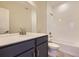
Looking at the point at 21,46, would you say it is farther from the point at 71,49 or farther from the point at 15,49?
the point at 71,49

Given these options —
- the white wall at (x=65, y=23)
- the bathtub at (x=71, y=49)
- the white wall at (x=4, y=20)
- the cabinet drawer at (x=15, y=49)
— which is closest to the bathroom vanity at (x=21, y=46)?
the cabinet drawer at (x=15, y=49)

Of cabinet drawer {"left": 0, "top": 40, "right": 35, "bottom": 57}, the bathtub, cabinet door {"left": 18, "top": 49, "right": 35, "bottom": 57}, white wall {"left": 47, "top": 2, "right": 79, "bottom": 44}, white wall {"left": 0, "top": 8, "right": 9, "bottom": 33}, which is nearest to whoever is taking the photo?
cabinet drawer {"left": 0, "top": 40, "right": 35, "bottom": 57}

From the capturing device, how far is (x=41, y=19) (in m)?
3.63

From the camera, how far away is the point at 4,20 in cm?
205

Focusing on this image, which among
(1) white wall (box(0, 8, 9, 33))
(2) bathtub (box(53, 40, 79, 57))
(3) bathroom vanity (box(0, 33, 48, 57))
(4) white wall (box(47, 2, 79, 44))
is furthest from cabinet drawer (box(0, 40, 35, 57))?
(4) white wall (box(47, 2, 79, 44))

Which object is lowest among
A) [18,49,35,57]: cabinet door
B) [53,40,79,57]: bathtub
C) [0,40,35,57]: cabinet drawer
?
[53,40,79,57]: bathtub

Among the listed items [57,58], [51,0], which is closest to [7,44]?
[57,58]

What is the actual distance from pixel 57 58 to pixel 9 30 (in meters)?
1.55

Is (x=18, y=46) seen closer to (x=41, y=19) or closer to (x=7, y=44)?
(x=7, y=44)

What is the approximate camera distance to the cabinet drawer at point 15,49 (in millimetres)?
1254

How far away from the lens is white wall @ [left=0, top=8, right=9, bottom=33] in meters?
1.99

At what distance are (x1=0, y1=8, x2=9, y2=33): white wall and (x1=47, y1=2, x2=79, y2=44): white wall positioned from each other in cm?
197

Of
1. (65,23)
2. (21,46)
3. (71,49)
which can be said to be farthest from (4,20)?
(65,23)

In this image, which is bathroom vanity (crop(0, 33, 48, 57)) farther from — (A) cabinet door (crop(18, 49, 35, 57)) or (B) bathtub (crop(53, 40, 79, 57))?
(B) bathtub (crop(53, 40, 79, 57))
